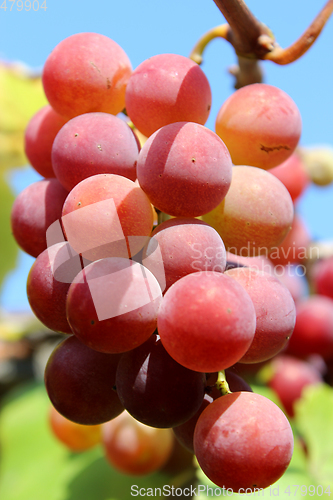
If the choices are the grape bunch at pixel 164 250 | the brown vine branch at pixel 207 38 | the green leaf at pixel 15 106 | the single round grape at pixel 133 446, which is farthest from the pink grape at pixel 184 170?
the green leaf at pixel 15 106

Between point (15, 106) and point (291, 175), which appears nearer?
point (291, 175)

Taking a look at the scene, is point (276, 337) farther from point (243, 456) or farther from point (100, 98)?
point (100, 98)

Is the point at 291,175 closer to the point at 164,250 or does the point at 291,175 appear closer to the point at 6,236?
the point at 164,250

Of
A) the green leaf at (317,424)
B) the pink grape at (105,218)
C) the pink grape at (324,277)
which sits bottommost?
the green leaf at (317,424)

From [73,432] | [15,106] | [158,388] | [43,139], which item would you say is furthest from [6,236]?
[158,388]

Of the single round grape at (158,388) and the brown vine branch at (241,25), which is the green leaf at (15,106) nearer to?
the brown vine branch at (241,25)

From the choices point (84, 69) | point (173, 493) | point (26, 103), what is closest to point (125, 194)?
point (84, 69)
